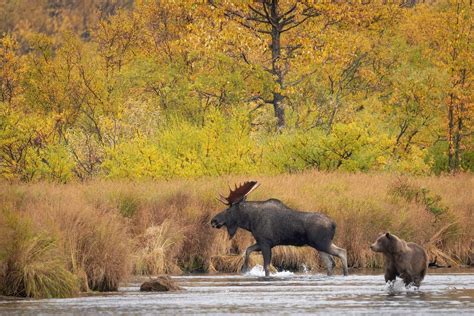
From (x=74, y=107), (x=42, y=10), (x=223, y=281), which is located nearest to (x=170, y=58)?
(x=74, y=107)

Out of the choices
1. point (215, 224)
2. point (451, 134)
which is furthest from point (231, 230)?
point (451, 134)

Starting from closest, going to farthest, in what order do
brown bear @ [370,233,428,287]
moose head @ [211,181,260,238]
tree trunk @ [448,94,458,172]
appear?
brown bear @ [370,233,428,287] → moose head @ [211,181,260,238] → tree trunk @ [448,94,458,172]

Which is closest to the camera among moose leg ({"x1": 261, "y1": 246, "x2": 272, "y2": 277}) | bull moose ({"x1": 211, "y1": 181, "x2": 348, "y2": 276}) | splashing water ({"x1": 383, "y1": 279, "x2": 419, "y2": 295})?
splashing water ({"x1": 383, "y1": 279, "x2": 419, "y2": 295})

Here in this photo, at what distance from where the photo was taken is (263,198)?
30500 mm

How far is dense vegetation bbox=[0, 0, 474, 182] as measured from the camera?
37438mm

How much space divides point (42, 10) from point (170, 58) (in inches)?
5643

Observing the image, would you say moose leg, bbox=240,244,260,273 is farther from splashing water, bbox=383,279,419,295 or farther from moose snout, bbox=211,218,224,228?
splashing water, bbox=383,279,419,295

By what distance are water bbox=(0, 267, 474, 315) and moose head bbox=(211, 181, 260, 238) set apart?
85.4 inches

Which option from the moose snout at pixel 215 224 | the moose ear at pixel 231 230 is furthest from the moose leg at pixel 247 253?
the moose snout at pixel 215 224

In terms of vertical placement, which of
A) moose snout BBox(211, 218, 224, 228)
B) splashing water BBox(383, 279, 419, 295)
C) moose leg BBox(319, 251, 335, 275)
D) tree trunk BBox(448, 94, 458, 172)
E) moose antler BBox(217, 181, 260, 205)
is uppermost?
tree trunk BBox(448, 94, 458, 172)

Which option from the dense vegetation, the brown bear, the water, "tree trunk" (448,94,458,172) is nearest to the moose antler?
the water

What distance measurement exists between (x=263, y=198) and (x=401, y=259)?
8817 millimetres

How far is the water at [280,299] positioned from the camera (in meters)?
18.1

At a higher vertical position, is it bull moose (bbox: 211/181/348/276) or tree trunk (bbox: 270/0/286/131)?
tree trunk (bbox: 270/0/286/131)
